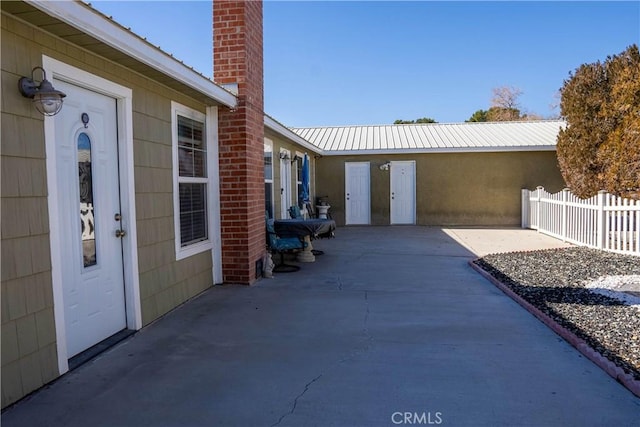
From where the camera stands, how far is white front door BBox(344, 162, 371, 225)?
1558 cm

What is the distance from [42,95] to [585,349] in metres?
4.57

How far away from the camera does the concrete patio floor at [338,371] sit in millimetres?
2723

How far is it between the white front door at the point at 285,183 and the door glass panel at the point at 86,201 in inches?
271

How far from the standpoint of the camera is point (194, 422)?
2643mm

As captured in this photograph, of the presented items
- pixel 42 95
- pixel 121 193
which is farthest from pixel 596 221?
pixel 42 95

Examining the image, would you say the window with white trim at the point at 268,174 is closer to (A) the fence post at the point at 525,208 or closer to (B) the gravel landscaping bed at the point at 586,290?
(B) the gravel landscaping bed at the point at 586,290

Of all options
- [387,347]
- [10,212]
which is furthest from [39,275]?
[387,347]

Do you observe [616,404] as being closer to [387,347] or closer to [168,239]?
[387,347]

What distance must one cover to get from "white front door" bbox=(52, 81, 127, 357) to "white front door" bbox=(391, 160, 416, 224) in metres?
12.2

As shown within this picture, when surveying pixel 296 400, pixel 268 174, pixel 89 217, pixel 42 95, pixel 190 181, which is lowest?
pixel 296 400

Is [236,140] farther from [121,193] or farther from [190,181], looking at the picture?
[121,193]

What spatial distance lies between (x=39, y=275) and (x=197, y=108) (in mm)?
3371

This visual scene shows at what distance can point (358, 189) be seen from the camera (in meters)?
15.6

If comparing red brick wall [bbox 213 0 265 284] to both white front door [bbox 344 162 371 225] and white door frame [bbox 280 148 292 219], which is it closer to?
white door frame [bbox 280 148 292 219]
